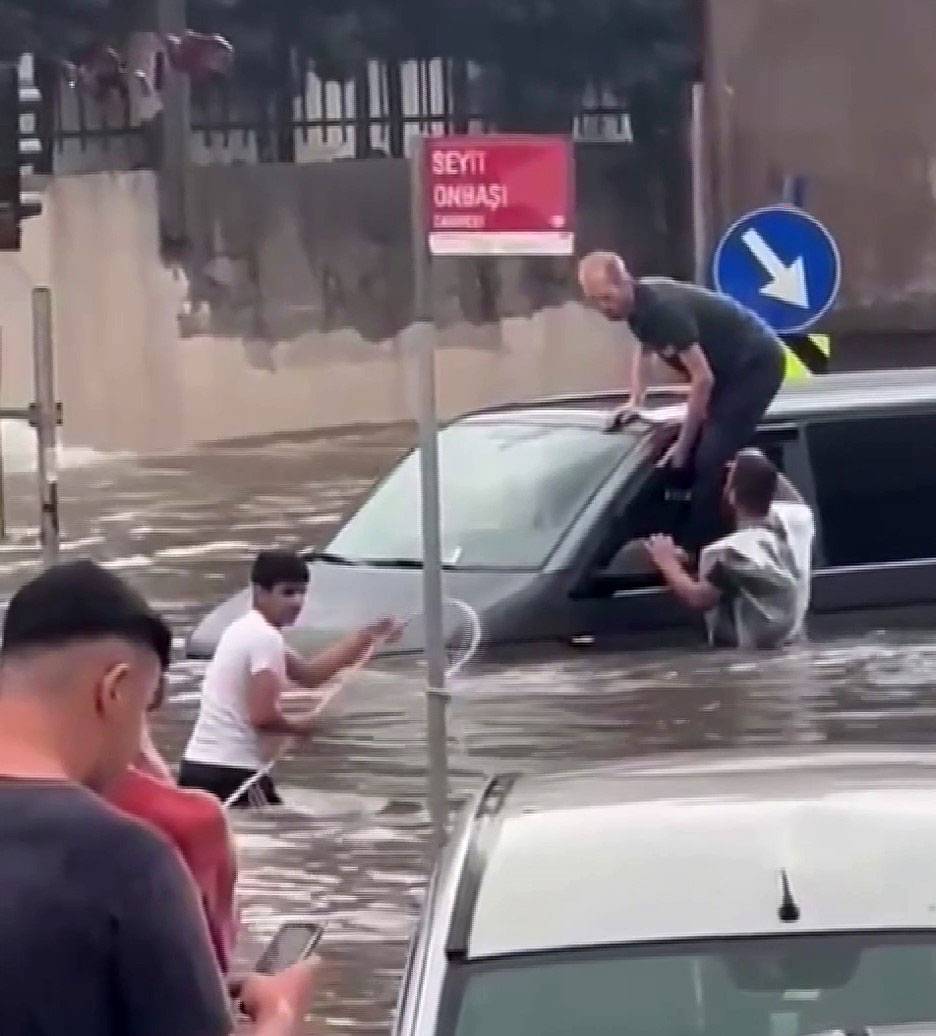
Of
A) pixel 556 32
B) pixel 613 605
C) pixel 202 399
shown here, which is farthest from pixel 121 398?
pixel 613 605

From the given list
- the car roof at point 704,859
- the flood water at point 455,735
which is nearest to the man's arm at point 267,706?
the flood water at point 455,735

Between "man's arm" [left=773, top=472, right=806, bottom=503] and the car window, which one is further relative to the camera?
the car window

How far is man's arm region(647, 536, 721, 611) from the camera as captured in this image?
13.3 meters

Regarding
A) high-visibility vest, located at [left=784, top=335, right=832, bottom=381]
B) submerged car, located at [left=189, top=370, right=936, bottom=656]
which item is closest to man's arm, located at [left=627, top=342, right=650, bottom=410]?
submerged car, located at [left=189, top=370, right=936, bottom=656]

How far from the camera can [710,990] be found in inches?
176

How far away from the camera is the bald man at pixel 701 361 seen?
45.3ft

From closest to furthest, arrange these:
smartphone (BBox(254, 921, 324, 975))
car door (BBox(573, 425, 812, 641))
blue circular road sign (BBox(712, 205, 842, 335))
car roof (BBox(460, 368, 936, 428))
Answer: smartphone (BBox(254, 921, 324, 975)), car door (BBox(573, 425, 812, 641)), car roof (BBox(460, 368, 936, 428)), blue circular road sign (BBox(712, 205, 842, 335))

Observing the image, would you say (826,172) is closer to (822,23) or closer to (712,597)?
(822,23)

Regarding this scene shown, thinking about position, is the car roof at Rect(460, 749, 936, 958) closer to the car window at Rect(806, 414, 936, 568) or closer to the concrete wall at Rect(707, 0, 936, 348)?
the car window at Rect(806, 414, 936, 568)

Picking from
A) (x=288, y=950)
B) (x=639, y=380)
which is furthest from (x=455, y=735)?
(x=288, y=950)

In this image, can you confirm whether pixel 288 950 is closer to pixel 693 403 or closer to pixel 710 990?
pixel 710 990

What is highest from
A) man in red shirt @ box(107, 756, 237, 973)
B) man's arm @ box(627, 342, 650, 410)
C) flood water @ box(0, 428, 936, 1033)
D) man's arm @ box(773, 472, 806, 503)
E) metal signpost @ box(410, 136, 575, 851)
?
metal signpost @ box(410, 136, 575, 851)

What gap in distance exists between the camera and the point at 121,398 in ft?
96.3

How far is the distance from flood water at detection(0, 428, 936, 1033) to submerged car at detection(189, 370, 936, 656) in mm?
205
